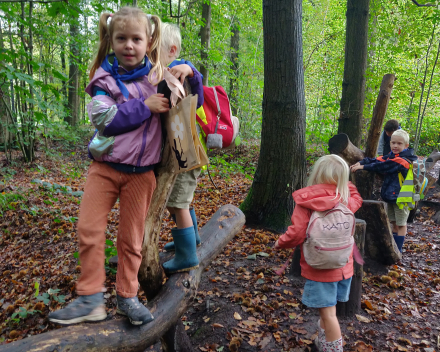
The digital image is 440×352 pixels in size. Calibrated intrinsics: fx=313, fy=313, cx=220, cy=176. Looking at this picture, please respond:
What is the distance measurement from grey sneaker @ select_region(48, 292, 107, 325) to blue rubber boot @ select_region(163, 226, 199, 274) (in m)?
0.77

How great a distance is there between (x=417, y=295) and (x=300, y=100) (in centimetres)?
304

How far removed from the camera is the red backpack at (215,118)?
2.44m

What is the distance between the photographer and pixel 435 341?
2.98m

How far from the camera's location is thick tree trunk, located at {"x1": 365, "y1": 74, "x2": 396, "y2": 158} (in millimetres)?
5871

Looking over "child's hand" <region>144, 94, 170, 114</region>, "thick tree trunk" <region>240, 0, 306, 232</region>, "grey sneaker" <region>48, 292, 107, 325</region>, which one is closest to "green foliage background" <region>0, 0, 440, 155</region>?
"thick tree trunk" <region>240, 0, 306, 232</region>

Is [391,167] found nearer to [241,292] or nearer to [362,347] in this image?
[362,347]

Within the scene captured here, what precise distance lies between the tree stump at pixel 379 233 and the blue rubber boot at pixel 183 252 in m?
2.73

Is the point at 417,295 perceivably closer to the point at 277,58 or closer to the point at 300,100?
the point at 300,100

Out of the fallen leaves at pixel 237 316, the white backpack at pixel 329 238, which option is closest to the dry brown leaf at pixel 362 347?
the white backpack at pixel 329 238

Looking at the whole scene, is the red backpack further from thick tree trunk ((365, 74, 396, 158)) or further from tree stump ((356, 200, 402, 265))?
thick tree trunk ((365, 74, 396, 158))

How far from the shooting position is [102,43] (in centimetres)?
201

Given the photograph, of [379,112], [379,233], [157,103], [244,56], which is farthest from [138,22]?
[244,56]

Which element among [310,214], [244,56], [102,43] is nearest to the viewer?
[102,43]

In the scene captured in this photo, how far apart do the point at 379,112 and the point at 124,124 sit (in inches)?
222
